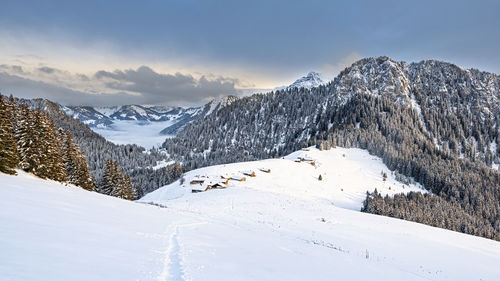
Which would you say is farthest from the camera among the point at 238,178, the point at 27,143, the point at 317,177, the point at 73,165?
the point at 317,177

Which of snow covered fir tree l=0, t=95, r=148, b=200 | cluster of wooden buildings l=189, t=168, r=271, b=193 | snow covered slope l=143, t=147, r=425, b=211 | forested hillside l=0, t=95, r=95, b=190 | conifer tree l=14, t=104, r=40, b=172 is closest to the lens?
snow covered fir tree l=0, t=95, r=148, b=200

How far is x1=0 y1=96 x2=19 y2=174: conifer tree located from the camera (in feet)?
95.6

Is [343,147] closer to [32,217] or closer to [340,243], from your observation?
[340,243]

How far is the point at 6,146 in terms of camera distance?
29.5 meters

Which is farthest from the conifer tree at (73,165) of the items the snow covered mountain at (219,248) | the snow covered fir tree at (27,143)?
the snow covered mountain at (219,248)

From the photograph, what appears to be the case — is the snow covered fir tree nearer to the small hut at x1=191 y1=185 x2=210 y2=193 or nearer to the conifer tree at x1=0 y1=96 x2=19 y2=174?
the conifer tree at x1=0 y1=96 x2=19 y2=174

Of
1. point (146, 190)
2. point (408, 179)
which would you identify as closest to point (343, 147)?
point (408, 179)

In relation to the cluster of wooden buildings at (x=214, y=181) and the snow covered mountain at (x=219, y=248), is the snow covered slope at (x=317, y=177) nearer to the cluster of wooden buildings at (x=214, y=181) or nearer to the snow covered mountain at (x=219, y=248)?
the cluster of wooden buildings at (x=214, y=181)

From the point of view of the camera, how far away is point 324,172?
10344cm

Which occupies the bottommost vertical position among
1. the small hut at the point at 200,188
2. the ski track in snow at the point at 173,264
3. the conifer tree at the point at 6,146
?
the small hut at the point at 200,188

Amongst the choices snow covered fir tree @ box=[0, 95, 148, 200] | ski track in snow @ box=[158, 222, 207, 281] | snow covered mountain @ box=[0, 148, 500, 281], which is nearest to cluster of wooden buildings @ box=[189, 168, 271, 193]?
snow covered mountain @ box=[0, 148, 500, 281]

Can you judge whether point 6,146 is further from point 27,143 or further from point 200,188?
point 200,188

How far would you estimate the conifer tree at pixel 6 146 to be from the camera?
1147 inches

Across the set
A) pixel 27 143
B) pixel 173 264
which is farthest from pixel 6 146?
pixel 173 264
